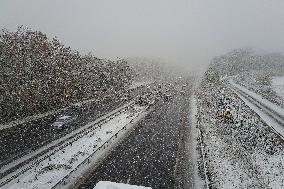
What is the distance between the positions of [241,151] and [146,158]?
11.4 metres

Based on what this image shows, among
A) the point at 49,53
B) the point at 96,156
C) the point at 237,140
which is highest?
the point at 49,53

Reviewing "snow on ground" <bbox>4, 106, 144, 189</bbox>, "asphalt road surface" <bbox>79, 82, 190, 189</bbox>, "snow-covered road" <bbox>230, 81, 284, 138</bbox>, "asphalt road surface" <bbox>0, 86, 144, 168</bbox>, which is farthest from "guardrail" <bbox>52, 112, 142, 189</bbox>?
"snow-covered road" <bbox>230, 81, 284, 138</bbox>

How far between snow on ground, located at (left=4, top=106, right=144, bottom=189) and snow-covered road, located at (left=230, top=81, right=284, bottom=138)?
2361 centimetres

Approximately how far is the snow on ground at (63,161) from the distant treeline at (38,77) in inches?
663

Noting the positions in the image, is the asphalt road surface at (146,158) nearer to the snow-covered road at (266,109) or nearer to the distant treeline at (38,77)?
the snow-covered road at (266,109)

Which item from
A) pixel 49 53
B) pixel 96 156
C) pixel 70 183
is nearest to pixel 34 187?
pixel 70 183

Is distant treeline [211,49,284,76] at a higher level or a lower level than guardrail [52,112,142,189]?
lower

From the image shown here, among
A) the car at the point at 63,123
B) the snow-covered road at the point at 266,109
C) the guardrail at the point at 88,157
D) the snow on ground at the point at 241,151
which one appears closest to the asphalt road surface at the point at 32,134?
the car at the point at 63,123

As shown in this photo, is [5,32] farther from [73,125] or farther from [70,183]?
[70,183]

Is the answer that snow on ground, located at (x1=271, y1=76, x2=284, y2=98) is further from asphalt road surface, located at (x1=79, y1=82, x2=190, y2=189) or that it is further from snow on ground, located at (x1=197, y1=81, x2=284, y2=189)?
asphalt road surface, located at (x1=79, y1=82, x2=190, y2=189)

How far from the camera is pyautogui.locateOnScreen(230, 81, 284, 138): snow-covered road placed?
52519 mm

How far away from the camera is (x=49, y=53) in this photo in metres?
75.9

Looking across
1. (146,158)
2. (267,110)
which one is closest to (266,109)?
(267,110)

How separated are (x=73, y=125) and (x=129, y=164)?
828 inches
